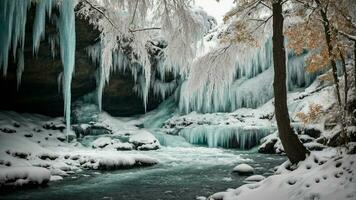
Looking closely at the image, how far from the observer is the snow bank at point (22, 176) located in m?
9.59

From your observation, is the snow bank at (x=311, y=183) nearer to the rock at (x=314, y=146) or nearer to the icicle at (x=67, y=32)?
the icicle at (x=67, y=32)

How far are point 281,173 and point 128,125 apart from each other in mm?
19405

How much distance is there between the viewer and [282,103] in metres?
6.99

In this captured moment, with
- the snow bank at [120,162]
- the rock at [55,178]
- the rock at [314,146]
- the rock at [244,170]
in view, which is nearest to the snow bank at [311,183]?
the rock at [244,170]

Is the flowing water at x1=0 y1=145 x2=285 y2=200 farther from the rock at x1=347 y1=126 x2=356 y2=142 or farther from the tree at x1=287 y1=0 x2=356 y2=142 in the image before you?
the tree at x1=287 y1=0 x2=356 y2=142

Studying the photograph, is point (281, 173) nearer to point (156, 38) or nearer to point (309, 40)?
point (309, 40)

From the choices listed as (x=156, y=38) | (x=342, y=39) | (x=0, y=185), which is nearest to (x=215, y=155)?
(x=156, y=38)

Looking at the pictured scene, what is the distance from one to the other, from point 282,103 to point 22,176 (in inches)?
279

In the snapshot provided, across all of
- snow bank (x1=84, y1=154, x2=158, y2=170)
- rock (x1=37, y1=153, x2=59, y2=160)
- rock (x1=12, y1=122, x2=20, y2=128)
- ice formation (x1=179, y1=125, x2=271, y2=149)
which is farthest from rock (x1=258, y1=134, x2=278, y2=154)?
rock (x1=12, y1=122, x2=20, y2=128)

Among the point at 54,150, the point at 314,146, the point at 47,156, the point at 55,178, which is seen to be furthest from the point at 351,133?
the point at 54,150

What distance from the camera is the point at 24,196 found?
888 centimetres

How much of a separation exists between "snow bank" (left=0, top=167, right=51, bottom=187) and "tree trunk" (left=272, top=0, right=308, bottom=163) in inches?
264

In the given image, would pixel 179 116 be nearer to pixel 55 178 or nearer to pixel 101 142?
pixel 101 142

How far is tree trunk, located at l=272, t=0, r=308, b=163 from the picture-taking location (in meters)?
6.96
